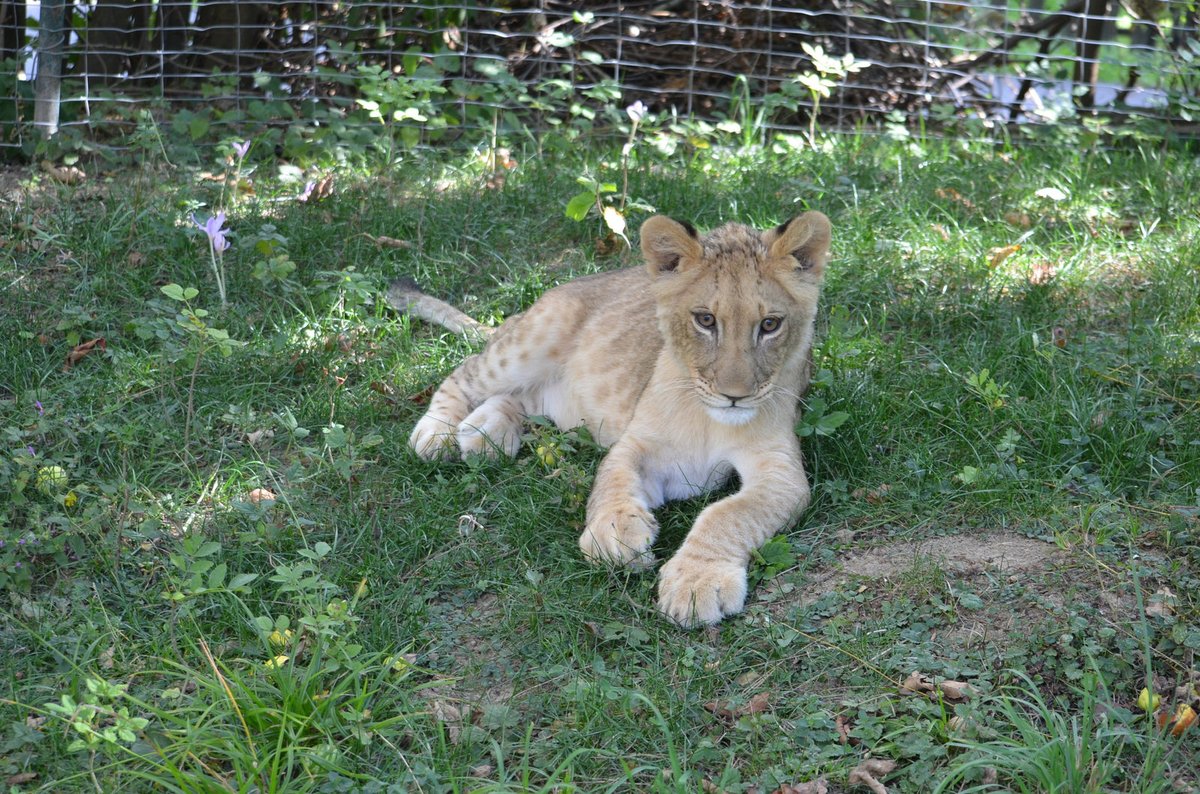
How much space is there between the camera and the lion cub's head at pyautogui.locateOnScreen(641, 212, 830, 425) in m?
4.47

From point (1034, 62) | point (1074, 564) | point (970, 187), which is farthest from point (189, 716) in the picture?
point (1034, 62)

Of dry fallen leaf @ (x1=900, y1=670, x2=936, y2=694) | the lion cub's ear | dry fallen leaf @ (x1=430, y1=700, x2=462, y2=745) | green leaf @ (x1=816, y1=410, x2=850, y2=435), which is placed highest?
the lion cub's ear

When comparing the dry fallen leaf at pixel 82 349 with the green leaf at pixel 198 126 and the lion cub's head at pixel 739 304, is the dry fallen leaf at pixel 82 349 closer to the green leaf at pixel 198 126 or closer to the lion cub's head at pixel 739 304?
the green leaf at pixel 198 126

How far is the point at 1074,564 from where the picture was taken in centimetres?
394

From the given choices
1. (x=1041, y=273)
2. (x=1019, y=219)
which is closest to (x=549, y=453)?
(x=1041, y=273)

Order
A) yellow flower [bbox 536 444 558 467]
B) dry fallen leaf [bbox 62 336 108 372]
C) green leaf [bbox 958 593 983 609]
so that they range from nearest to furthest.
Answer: green leaf [bbox 958 593 983 609]
yellow flower [bbox 536 444 558 467]
dry fallen leaf [bbox 62 336 108 372]

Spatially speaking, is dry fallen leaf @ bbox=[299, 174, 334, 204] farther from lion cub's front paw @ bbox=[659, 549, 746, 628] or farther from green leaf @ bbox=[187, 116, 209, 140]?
lion cub's front paw @ bbox=[659, 549, 746, 628]

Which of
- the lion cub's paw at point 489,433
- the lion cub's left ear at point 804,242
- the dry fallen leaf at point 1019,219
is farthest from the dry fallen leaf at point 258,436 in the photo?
the dry fallen leaf at point 1019,219

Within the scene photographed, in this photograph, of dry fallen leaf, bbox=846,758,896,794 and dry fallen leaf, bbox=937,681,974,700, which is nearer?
dry fallen leaf, bbox=846,758,896,794

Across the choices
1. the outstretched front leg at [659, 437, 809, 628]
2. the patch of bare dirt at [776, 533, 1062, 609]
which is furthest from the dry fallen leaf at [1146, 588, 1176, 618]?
the outstretched front leg at [659, 437, 809, 628]

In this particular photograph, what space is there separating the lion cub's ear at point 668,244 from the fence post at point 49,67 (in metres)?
4.03

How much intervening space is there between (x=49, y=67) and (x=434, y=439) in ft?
11.8

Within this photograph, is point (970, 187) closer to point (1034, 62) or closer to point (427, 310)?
point (1034, 62)

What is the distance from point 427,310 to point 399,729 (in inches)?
111
